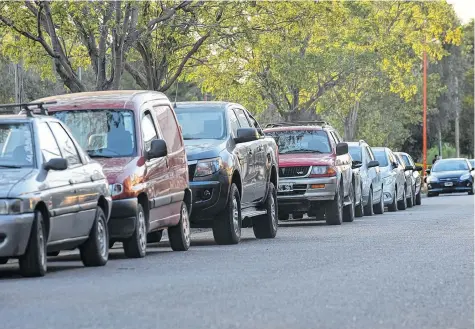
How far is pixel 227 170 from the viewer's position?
18.8 m

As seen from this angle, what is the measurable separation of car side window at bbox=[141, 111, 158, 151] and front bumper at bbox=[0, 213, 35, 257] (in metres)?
3.88

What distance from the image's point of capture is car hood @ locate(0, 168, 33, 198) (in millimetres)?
12859

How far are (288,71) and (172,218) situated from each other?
90.9 feet

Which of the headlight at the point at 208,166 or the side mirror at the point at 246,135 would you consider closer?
the headlight at the point at 208,166

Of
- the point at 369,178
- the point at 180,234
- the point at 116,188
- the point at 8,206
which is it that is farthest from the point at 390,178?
the point at 8,206

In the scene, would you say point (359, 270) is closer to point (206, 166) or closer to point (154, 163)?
point (154, 163)

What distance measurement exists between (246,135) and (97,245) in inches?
195

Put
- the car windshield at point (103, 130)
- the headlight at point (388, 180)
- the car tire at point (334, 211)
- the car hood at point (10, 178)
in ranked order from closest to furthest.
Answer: the car hood at point (10, 178)
the car windshield at point (103, 130)
the car tire at point (334, 211)
the headlight at point (388, 180)

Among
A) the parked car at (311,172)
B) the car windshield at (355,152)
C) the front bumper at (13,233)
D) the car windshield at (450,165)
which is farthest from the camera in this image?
the car windshield at (450,165)

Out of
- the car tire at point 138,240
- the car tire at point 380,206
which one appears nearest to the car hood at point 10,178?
the car tire at point 138,240

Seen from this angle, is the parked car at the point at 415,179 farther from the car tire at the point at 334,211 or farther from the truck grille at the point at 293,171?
the truck grille at the point at 293,171

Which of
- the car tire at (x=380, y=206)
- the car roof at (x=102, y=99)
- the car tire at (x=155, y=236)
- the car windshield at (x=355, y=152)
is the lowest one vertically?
the car tire at (x=380, y=206)

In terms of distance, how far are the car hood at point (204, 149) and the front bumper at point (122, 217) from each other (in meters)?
3.20

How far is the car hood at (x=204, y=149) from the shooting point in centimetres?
1881
